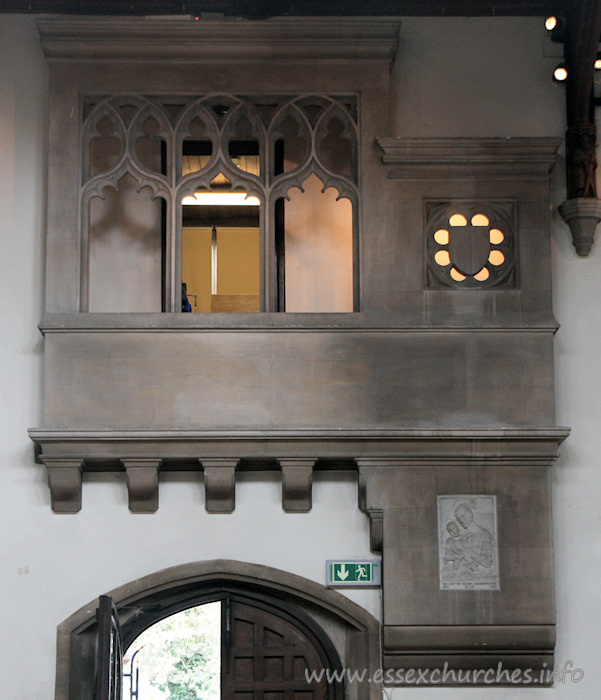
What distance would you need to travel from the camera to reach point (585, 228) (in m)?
7.14

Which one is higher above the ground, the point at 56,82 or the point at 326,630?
the point at 56,82

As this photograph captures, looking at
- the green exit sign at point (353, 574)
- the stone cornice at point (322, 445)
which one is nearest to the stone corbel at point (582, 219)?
the stone cornice at point (322, 445)

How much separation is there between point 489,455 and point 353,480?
33.3 inches

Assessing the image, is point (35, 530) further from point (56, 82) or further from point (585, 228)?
point (585, 228)

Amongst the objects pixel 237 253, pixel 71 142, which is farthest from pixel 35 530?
pixel 237 253

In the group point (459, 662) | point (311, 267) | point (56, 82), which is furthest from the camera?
point (311, 267)

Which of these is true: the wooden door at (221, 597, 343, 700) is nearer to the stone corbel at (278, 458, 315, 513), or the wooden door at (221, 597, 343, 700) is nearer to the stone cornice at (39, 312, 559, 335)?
the stone corbel at (278, 458, 315, 513)

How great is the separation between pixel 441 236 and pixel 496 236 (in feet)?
1.13

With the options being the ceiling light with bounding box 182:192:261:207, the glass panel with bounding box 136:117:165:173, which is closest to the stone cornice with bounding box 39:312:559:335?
the glass panel with bounding box 136:117:165:173

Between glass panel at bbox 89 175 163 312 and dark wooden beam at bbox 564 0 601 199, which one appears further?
glass panel at bbox 89 175 163 312

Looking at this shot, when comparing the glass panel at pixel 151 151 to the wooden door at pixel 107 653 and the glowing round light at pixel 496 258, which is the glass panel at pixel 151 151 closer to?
the glowing round light at pixel 496 258

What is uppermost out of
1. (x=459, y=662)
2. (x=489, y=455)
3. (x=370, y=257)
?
(x=370, y=257)

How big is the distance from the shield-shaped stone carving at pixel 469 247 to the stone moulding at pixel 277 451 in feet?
3.50

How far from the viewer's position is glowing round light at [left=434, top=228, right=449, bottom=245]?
23.1 ft
